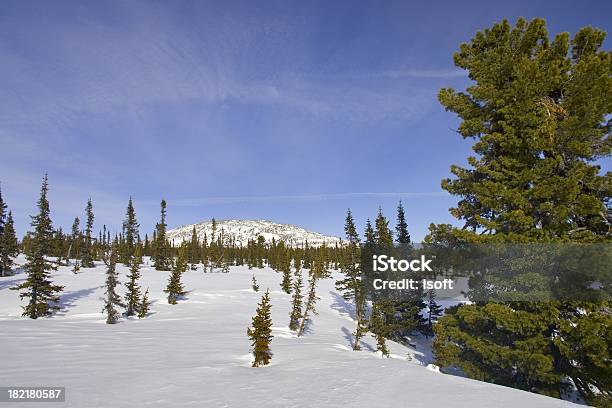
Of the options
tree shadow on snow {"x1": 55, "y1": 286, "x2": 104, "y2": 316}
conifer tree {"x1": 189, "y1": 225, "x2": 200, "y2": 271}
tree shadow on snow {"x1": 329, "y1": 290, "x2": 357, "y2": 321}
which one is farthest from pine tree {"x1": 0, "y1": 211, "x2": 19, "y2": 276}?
tree shadow on snow {"x1": 329, "y1": 290, "x2": 357, "y2": 321}

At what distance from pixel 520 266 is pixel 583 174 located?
3685 mm

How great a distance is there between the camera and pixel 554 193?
11273 millimetres

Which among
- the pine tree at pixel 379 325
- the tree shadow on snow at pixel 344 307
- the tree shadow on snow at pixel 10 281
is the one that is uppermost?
the tree shadow on snow at pixel 10 281

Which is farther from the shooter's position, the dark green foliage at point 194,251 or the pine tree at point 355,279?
the dark green foliage at point 194,251

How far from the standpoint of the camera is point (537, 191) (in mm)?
11367

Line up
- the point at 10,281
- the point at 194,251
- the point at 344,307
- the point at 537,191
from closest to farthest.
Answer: the point at 537,191 → the point at 10,281 → the point at 344,307 → the point at 194,251

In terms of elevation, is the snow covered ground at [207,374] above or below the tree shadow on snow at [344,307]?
above

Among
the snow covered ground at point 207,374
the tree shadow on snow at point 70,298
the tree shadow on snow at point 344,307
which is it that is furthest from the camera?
the tree shadow on snow at point 344,307

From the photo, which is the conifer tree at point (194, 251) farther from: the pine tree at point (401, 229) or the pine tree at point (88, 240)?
the pine tree at point (401, 229)

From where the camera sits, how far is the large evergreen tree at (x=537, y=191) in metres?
10.7

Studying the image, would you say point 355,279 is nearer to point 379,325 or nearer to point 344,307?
point 379,325

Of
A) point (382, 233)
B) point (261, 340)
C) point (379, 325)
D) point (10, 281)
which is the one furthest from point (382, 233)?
point (10, 281)

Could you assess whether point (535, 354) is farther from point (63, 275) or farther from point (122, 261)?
point (122, 261)

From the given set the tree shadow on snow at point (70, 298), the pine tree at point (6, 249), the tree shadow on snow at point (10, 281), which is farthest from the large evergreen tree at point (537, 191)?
the pine tree at point (6, 249)
